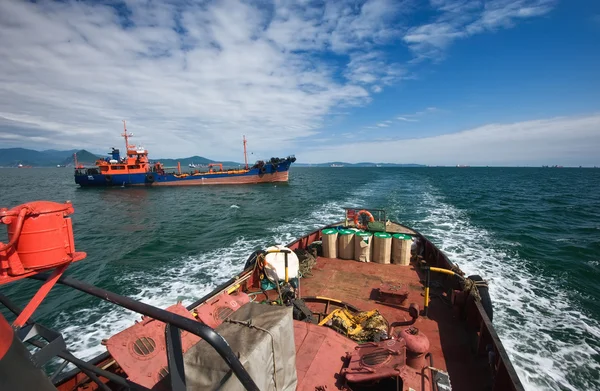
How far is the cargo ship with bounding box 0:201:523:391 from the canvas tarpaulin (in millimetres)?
12

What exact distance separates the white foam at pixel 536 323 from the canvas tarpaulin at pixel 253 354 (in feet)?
28.2

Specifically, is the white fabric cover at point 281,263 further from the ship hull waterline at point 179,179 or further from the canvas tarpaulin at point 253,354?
the ship hull waterline at point 179,179

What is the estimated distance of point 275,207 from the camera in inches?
1467

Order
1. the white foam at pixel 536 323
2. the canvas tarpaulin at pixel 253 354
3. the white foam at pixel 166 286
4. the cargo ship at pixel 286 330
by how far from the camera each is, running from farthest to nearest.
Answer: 1. the white foam at pixel 166 286
2. the white foam at pixel 536 323
3. the canvas tarpaulin at pixel 253 354
4. the cargo ship at pixel 286 330

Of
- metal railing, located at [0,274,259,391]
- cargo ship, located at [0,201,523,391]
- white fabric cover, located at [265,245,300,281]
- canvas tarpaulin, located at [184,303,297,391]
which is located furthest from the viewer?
white fabric cover, located at [265,245,300,281]

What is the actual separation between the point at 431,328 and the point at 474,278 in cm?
209

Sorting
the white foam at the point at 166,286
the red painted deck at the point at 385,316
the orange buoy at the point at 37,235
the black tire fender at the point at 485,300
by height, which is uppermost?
the orange buoy at the point at 37,235

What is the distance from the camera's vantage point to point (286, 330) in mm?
3236

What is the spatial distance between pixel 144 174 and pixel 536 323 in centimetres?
6853

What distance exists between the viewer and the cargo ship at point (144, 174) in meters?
62.2

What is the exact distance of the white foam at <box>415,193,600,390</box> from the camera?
8.12 m

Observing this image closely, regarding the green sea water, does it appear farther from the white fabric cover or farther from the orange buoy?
the orange buoy

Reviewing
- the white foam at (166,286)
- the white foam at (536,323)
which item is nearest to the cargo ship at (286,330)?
the white foam at (536,323)

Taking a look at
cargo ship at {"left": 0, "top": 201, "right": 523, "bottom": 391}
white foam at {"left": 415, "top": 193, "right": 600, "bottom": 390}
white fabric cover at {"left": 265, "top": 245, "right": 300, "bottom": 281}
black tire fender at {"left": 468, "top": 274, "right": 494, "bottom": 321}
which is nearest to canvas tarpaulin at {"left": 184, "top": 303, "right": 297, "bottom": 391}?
cargo ship at {"left": 0, "top": 201, "right": 523, "bottom": 391}
